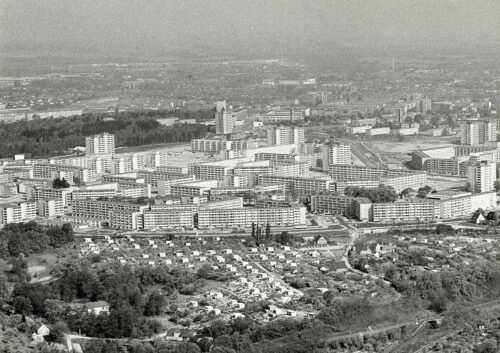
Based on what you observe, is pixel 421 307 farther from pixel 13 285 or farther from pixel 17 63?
pixel 17 63

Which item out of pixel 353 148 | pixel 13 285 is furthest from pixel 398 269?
pixel 353 148

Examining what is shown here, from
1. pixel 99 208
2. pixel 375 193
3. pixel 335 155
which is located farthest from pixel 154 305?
pixel 335 155

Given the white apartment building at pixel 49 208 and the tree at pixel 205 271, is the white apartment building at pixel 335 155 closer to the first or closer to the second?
the white apartment building at pixel 49 208

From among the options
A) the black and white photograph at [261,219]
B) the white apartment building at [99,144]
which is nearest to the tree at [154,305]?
the black and white photograph at [261,219]

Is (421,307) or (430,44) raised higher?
(430,44)

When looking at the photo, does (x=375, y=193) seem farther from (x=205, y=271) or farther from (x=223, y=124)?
(x=223, y=124)

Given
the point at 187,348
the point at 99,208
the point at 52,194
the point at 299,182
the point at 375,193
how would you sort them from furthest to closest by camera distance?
the point at 299,182
the point at 52,194
the point at 375,193
the point at 99,208
the point at 187,348
